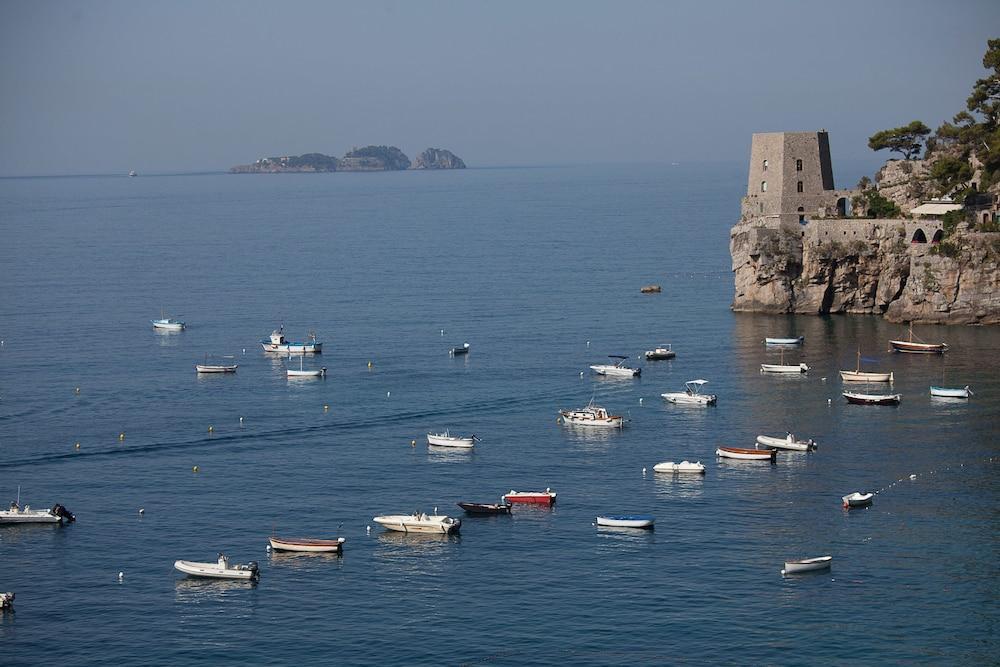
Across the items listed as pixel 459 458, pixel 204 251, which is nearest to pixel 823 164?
pixel 459 458

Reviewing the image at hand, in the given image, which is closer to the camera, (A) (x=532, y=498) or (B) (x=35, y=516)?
(B) (x=35, y=516)

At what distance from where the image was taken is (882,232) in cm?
11369

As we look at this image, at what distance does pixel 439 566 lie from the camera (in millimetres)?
60156

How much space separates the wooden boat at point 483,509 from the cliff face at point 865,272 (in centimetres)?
5338

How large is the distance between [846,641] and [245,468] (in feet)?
109

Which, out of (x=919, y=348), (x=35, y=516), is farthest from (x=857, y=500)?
(x=35, y=516)

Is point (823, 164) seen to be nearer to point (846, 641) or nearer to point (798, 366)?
point (798, 366)

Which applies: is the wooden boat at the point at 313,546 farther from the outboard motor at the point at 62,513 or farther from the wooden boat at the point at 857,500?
the wooden boat at the point at 857,500

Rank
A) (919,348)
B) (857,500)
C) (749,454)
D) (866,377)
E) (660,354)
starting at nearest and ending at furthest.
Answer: (857,500) < (749,454) < (866,377) < (919,348) < (660,354)

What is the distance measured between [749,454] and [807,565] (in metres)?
17.4

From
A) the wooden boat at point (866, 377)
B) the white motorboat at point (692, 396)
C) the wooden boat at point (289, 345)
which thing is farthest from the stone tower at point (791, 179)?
the wooden boat at point (289, 345)

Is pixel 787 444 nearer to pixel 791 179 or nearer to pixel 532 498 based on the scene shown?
pixel 532 498

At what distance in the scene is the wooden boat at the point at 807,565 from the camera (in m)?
58.0

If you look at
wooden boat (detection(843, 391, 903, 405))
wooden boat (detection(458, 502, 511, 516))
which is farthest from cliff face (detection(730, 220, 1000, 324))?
wooden boat (detection(458, 502, 511, 516))
